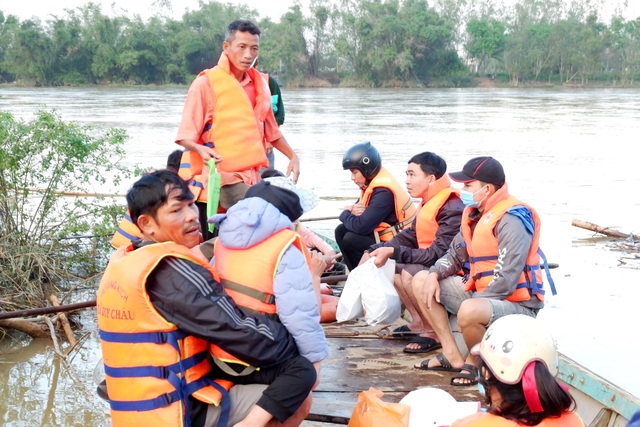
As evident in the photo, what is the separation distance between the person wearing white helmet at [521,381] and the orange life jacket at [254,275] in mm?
802

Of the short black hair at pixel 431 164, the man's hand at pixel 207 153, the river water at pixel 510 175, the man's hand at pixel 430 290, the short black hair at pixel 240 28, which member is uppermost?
the short black hair at pixel 240 28

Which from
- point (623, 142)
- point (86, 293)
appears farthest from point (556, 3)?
point (86, 293)

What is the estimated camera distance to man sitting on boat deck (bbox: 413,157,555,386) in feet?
13.9

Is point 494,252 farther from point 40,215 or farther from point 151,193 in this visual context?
point 40,215

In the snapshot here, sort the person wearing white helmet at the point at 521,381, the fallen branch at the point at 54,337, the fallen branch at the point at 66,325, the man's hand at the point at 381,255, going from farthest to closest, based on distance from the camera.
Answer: the fallen branch at the point at 66,325 < the fallen branch at the point at 54,337 < the man's hand at the point at 381,255 < the person wearing white helmet at the point at 521,381

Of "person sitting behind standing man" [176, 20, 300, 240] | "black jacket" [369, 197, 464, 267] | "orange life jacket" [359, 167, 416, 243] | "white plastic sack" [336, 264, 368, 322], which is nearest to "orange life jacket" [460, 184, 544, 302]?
"black jacket" [369, 197, 464, 267]

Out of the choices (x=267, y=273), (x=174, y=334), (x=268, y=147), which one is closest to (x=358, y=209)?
(x=268, y=147)

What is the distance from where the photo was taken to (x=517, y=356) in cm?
A: 261

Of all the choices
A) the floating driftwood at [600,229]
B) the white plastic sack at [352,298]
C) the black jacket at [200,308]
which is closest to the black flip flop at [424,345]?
the white plastic sack at [352,298]

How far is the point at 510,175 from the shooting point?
17.0 meters

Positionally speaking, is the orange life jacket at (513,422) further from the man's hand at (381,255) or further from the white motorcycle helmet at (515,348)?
the man's hand at (381,255)

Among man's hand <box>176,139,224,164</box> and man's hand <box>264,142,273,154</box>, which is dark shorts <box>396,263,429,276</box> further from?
man's hand <box>264,142,273,154</box>

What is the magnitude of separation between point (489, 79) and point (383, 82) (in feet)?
37.3

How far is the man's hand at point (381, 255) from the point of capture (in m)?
4.79
